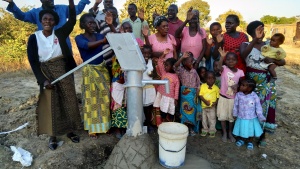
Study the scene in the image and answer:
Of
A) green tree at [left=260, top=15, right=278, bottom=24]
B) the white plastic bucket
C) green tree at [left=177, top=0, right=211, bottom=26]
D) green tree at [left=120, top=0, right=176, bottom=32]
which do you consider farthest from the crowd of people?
green tree at [left=177, top=0, right=211, bottom=26]

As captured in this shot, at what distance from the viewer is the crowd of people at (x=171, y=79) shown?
2.96 m

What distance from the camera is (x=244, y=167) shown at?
2.83m

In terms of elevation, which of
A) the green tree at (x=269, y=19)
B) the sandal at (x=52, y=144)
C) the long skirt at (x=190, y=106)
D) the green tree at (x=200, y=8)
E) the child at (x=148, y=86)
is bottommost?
the sandal at (x=52, y=144)

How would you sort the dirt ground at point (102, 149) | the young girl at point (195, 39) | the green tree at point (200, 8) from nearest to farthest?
1. the dirt ground at point (102, 149)
2. the young girl at point (195, 39)
3. the green tree at point (200, 8)

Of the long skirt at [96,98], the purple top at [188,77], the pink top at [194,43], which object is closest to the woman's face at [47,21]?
the long skirt at [96,98]

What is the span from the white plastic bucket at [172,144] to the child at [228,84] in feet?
2.96

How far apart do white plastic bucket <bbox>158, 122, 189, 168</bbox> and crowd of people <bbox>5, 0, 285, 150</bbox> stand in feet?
2.14

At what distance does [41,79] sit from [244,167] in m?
2.57

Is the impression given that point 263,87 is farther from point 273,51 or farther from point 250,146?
point 250,146

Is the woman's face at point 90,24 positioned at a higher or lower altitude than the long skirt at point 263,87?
higher

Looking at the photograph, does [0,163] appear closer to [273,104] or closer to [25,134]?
[25,134]

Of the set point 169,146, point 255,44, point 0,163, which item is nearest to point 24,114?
point 0,163

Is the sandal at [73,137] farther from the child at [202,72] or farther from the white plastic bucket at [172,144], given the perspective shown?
the child at [202,72]

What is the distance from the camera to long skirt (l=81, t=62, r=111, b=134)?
3061 millimetres
